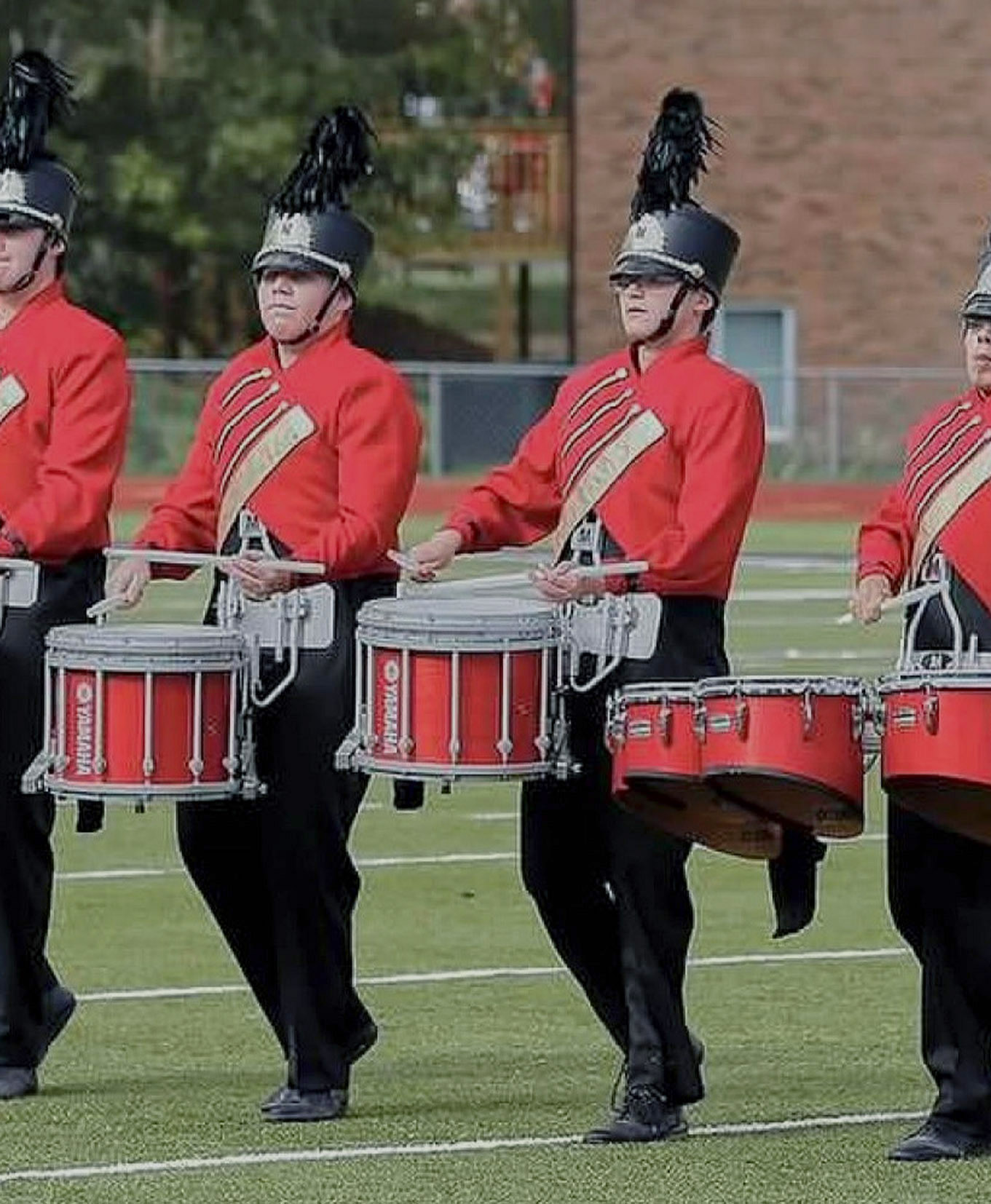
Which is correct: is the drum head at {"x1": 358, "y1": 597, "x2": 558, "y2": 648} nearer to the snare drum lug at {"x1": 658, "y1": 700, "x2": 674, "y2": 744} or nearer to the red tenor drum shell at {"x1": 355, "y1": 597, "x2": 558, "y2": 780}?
the red tenor drum shell at {"x1": 355, "y1": 597, "x2": 558, "y2": 780}

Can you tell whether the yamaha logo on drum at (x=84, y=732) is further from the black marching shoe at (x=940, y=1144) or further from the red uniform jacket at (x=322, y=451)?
the black marching shoe at (x=940, y=1144)

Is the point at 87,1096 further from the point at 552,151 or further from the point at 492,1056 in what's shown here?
the point at 552,151

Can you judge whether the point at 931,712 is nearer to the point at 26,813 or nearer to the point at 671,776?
the point at 671,776

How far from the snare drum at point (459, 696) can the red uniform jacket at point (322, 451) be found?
0.34 m

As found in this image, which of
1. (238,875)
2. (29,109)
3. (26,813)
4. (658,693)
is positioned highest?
(29,109)

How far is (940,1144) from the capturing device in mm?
8102

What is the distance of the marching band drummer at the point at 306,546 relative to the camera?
8641mm

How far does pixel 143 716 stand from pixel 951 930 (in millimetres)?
1717

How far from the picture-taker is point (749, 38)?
123 ft

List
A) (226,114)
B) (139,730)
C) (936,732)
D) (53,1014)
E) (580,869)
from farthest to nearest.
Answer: (226,114)
(53,1014)
(580,869)
(139,730)
(936,732)

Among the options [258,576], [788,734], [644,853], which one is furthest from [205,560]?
[788,734]

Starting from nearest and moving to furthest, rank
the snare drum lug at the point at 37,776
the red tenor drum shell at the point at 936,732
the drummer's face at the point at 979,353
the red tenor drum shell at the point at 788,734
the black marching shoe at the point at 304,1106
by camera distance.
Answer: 1. the red tenor drum shell at the point at 936,732
2. the red tenor drum shell at the point at 788,734
3. the drummer's face at the point at 979,353
4. the snare drum lug at the point at 37,776
5. the black marching shoe at the point at 304,1106

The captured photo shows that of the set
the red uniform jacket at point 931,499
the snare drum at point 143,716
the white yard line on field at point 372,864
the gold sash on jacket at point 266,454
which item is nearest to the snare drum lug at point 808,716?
the red uniform jacket at point 931,499

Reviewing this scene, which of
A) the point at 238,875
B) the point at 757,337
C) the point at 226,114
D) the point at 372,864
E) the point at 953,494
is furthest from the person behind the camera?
the point at 226,114
